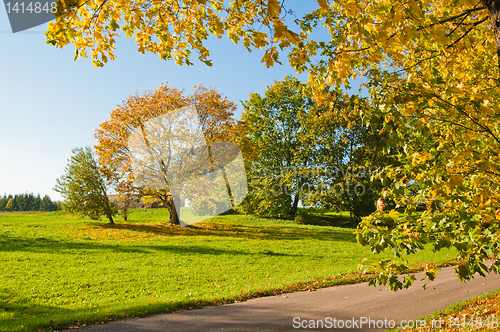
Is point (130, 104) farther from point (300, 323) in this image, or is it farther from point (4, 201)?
point (4, 201)

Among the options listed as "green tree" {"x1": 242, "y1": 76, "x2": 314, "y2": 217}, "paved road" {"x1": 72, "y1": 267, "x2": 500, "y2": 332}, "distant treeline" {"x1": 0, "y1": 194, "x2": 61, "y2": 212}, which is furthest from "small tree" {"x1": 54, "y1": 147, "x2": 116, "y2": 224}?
"distant treeline" {"x1": 0, "y1": 194, "x2": 61, "y2": 212}

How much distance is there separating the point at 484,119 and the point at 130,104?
19.7 metres

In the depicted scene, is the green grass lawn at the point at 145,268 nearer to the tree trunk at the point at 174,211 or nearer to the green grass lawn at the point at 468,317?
the tree trunk at the point at 174,211

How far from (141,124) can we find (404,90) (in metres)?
17.9

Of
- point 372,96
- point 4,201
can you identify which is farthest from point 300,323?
point 4,201

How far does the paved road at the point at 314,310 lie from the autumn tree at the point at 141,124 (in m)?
13.0

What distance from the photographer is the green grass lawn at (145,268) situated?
670cm

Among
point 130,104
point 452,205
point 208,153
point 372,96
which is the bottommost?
point 452,205

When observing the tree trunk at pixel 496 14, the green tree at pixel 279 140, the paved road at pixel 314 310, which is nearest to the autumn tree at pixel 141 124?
the green tree at pixel 279 140

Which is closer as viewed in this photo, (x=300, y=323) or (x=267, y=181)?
(x=300, y=323)

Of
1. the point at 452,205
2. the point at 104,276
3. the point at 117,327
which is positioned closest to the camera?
the point at 452,205

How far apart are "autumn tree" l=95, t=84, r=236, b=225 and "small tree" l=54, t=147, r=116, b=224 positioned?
142cm

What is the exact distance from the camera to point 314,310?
611 centimetres

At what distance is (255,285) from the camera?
27.6 feet
